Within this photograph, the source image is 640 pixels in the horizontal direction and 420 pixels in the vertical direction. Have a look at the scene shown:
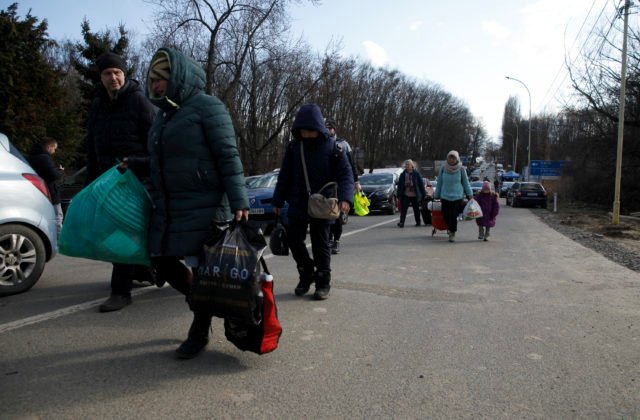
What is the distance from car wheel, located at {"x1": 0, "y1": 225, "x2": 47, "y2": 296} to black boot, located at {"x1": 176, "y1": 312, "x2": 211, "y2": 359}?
9.02 ft

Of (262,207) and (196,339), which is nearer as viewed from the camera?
(196,339)

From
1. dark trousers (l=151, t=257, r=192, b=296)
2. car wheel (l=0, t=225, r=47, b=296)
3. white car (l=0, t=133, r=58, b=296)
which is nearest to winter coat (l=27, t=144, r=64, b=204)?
white car (l=0, t=133, r=58, b=296)

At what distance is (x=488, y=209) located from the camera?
35.0 ft

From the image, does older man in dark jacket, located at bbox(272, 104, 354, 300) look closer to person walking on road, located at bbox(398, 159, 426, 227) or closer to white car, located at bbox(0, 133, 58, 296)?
white car, located at bbox(0, 133, 58, 296)

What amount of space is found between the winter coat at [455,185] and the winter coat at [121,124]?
6901 mm

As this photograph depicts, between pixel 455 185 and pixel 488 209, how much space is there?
115 cm

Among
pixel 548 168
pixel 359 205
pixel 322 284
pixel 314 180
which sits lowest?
pixel 322 284

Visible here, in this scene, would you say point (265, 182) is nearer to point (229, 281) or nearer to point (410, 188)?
point (410, 188)

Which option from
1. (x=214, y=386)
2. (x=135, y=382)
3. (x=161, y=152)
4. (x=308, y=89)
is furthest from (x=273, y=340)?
(x=308, y=89)

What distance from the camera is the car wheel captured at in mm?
5004

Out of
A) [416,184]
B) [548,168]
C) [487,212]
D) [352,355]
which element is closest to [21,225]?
[352,355]

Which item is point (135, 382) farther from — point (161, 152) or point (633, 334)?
point (633, 334)

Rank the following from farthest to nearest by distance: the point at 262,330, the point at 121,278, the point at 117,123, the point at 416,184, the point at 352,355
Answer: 1. the point at 416,184
2. the point at 121,278
3. the point at 117,123
4. the point at 352,355
5. the point at 262,330

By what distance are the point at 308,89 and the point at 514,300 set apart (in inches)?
Answer: 1007
